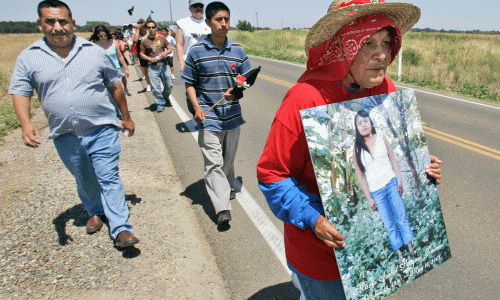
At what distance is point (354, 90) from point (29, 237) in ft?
10.7

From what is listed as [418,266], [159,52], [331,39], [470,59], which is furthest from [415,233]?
[470,59]

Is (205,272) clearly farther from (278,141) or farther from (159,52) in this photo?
(159,52)

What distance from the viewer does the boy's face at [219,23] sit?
11.3 ft

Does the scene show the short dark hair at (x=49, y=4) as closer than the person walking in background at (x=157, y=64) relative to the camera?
Yes

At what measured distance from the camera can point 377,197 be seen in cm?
135

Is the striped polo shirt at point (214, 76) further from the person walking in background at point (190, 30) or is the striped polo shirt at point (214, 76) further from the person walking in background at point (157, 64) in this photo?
the person walking in background at point (157, 64)

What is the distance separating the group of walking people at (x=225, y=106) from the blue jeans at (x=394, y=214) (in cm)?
1

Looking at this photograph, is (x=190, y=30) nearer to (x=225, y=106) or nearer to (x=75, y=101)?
(x=225, y=106)

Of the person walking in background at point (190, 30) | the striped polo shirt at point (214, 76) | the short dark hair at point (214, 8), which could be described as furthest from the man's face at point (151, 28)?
the striped polo shirt at point (214, 76)

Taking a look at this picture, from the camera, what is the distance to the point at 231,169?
3.93 meters

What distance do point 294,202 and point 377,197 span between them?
323 millimetres

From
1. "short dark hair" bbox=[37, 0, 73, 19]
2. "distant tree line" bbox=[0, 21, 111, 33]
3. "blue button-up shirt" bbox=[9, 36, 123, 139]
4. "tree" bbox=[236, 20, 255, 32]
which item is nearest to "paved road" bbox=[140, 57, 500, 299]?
"blue button-up shirt" bbox=[9, 36, 123, 139]

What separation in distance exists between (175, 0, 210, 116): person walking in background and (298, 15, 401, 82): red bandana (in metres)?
4.18

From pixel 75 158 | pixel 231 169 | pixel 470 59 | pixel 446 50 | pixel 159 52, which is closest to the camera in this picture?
pixel 75 158
